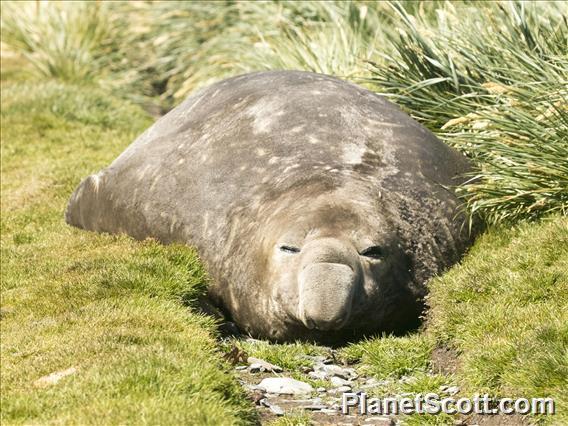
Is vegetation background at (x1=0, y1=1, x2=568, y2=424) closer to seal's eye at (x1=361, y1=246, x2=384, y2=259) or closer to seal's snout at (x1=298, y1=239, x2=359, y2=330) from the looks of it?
seal's snout at (x1=298, y1=239, x2=359, y2=330)

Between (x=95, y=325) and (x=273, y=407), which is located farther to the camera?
(x=95, y=325)

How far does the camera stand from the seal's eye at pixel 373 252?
686 centimetres

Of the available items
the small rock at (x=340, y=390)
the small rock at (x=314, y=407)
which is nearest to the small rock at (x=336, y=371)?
the small rock at (x=340, y=390)

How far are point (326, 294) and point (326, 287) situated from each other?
4cm

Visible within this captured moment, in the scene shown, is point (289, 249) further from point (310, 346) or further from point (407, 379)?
point (407, 379)

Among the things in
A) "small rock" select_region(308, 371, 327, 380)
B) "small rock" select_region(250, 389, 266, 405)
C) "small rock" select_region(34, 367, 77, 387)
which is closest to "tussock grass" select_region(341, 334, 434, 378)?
"small rock" select_region(308, 371, 327, 380)

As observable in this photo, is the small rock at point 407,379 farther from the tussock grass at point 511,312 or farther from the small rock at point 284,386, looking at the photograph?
the small rock at point 284,386

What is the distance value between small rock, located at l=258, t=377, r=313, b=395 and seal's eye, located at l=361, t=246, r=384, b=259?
3.23 ft

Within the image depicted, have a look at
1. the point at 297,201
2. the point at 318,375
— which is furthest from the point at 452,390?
the point at 297,201

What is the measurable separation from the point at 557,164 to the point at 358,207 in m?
1.62

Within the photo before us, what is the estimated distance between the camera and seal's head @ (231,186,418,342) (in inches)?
253

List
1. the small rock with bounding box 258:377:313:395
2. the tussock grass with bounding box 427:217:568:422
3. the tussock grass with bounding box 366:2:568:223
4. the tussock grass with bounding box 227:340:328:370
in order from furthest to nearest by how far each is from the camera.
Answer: the tussock grass with bounding box 366:2:568:223, the tussock grass with bounding box 227:340:328:370, the small rock with bounding box 258:377:313:395, the tussock grass with bounding box 427:217:568:422

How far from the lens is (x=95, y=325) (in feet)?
20.8

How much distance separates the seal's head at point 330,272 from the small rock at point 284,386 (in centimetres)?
40
